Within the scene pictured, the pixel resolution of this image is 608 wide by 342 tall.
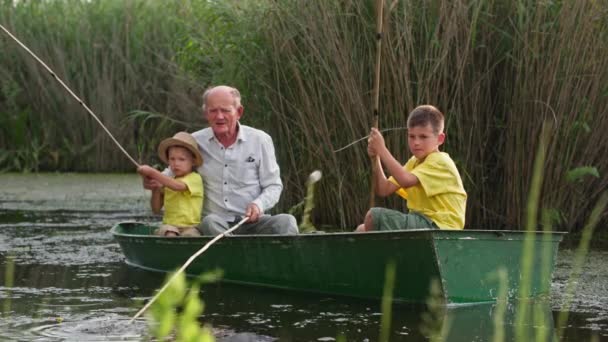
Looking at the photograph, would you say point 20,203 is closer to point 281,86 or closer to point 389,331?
point 281,86

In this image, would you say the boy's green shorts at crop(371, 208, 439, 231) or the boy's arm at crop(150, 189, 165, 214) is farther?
the boy's arm at crop(150, 189, 165, 214)

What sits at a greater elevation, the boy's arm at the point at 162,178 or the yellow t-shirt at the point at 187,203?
the boy's arm at the point at 162,178

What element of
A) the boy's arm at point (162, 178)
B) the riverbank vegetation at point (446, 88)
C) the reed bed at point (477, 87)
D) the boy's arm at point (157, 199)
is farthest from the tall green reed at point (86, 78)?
the boy's arm at point (162, 178)

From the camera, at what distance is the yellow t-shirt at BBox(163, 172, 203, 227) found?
6273mm

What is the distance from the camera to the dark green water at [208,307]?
437 cm

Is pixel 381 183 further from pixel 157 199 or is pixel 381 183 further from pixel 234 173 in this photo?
pixel 157 199

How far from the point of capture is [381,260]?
520 cm

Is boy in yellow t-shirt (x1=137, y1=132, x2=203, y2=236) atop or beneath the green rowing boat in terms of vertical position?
atop

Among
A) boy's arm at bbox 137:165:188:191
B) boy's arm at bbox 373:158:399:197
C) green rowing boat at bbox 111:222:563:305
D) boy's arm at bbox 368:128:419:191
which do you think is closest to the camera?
green rowing boat at bbox 111:222:563:305

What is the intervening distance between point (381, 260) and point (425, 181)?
1.34ft

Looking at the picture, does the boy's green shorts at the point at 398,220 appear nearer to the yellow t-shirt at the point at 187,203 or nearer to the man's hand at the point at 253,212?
the man's hand at the point at 253,212

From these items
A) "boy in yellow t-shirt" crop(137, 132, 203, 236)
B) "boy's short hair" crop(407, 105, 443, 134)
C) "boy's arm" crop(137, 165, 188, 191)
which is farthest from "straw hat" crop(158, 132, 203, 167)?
"boy's short hair" crop(407, 105, 443, 134)

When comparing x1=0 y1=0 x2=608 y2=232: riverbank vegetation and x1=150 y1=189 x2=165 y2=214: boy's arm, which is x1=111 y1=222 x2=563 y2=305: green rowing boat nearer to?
x1=150 y1=189 x2=165 y2=214: boy's arm


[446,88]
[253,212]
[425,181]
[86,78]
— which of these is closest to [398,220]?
[425,181]
